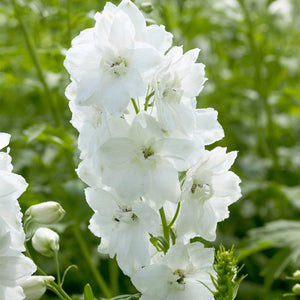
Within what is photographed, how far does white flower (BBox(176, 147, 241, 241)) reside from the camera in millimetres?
1412

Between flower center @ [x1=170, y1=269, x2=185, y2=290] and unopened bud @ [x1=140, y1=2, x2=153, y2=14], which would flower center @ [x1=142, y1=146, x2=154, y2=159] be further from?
unopened bud @ [x1=140, y1=2, x2=153, y2=14]

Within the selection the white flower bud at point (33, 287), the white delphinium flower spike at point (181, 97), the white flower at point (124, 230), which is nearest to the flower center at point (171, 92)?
the white delphinium flower spike at point (181, 97)

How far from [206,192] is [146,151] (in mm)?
167

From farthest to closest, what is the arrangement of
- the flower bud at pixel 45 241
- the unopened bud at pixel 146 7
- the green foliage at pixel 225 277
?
the unopened bud at pixel 146 7 → the flower bud at pixel 45 241 → the green foliage at pixel 225 277

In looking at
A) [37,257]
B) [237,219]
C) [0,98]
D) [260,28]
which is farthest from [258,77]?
[0,98]

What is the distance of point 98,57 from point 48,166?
→ 73.3 inches

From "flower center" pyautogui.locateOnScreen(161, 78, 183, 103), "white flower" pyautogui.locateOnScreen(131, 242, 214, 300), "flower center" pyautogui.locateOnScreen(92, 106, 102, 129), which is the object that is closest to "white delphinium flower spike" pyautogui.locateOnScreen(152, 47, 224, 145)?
"flower center" pyautogui.locateOnScreen(161, 78, 183, 103)

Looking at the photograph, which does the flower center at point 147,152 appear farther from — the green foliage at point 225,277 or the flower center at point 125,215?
the green foliage at point 225,277

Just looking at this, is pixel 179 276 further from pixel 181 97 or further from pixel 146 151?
pixel 181 97

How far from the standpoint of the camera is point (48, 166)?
10.4 feet

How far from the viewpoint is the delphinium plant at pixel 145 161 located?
1.33 m

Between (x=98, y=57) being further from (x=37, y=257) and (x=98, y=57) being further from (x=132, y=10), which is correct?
(x=37, y=257)

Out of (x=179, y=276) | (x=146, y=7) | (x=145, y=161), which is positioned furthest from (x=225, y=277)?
(x=146, y=7)

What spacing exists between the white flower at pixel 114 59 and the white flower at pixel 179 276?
342 mm
